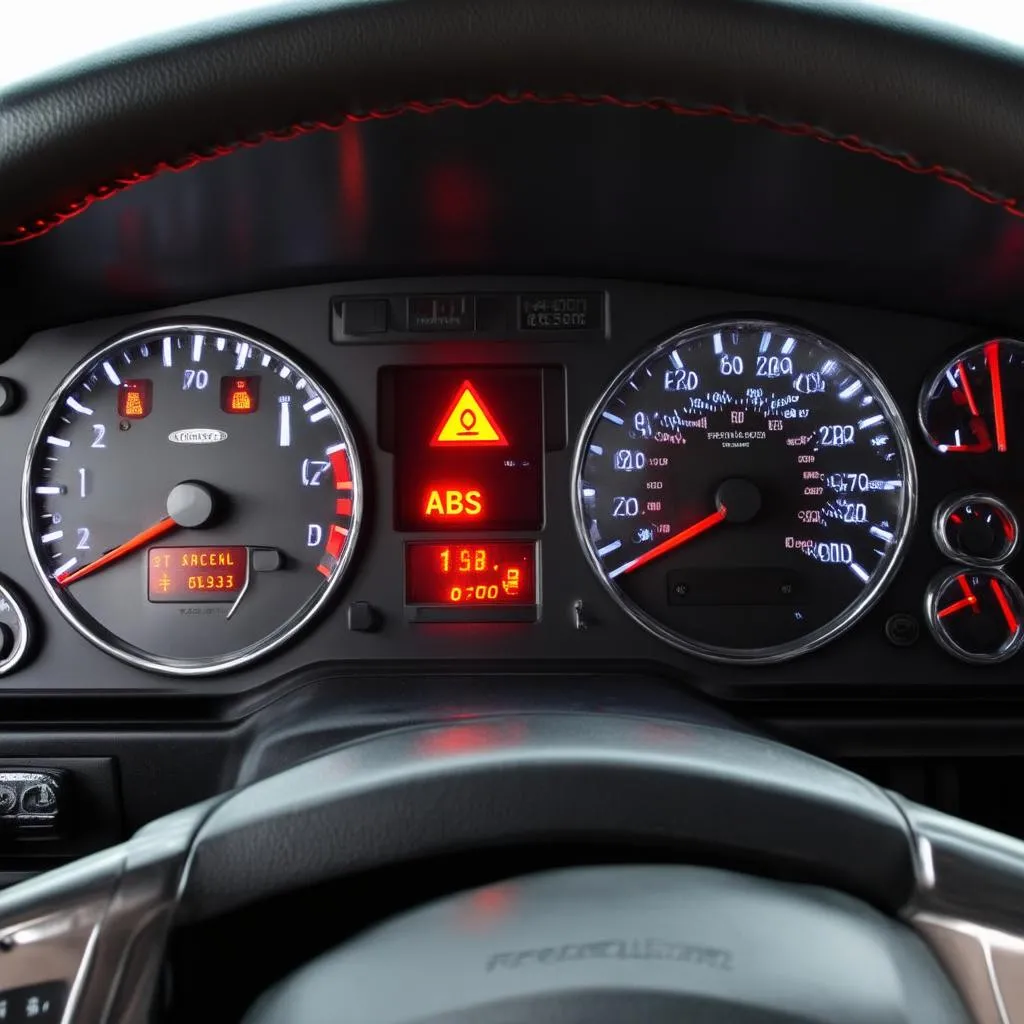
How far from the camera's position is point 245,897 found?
1.05 m

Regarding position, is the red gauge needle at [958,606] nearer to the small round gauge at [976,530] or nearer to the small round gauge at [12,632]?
the small round gauge at [976,530]

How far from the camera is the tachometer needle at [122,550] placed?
2.88 metres

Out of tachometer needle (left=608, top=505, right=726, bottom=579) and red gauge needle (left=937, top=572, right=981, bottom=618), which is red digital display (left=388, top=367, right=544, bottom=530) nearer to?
tachometer needle (left=608, top=505, right=726, bottom=579)

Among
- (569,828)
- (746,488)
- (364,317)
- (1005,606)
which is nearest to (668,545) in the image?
(746,488)

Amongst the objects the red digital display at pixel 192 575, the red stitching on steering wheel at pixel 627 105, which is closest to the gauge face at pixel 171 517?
the red digital display at pixel 192 575

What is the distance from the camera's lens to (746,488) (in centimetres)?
285

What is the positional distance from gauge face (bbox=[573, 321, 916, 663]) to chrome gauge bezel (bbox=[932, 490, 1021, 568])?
0.07 metres

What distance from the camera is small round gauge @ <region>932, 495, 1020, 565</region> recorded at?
9.42 feet

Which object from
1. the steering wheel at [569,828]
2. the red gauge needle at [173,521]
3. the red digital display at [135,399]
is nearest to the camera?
the steering wheel at [569,828]

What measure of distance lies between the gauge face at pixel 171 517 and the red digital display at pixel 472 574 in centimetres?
18

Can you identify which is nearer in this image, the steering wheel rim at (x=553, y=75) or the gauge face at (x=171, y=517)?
the steering wheel rim at (x=553, y=75)

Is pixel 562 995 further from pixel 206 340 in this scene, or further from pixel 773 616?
pixel 206 340

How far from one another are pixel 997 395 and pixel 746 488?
698 millimetres

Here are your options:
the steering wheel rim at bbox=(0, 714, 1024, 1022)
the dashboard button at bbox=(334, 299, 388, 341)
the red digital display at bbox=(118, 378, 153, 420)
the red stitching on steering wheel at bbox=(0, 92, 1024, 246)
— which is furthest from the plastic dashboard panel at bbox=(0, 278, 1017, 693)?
the red stitching on steering wheel at bbox=(0, 92, 1024, 246)
